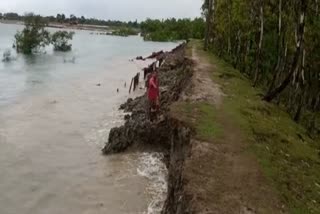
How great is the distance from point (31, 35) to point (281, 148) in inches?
2898

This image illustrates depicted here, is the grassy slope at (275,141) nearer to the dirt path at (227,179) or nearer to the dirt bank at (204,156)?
the dirt bank at (204,156)

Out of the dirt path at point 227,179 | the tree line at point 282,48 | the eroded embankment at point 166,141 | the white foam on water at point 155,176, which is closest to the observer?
the dirt path at point 227,179

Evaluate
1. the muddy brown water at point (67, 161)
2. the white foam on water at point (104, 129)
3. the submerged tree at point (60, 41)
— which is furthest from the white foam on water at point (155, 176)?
the submerged tree at point (60, 41)

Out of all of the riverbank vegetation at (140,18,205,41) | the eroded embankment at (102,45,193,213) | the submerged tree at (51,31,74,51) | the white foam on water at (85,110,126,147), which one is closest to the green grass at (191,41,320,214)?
the eroded embankment at (102,45,193,213)

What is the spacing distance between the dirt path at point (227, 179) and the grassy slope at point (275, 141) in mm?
321

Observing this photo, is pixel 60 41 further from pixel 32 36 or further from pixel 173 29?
pixel 173 29

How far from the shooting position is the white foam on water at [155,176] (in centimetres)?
1442

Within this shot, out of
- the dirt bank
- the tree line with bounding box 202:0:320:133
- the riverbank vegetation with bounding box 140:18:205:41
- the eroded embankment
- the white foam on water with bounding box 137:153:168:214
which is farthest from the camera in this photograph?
the riverbank vegetation with bounding box 140:18:205:41

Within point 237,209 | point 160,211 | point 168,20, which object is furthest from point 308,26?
point 168,20

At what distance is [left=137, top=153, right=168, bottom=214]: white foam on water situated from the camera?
14422 millimetres

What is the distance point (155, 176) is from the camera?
1719 cm

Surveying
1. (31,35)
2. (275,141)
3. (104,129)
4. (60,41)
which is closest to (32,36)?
A: (31,35)

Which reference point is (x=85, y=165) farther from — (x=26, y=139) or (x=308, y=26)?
(x=308, y=26)

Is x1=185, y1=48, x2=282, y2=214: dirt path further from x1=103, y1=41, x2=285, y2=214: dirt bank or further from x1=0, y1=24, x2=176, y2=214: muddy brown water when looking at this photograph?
x1=0, y1=24, x2=176, y2=214: muddy brown water
